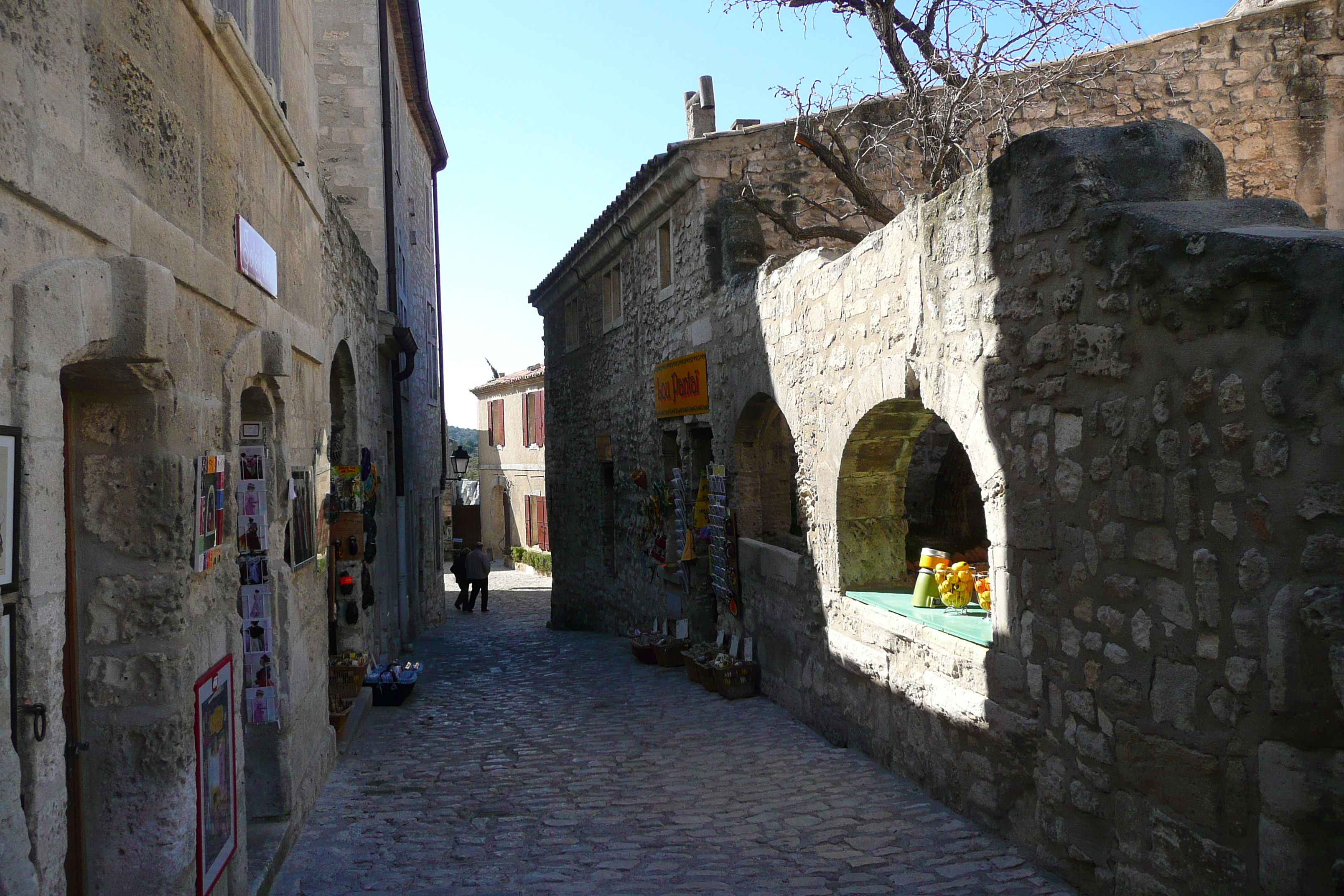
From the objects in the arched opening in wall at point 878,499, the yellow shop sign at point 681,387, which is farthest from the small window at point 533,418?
the arched opening in wall at point 878,499

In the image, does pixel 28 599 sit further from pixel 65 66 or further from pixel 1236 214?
pixel 1236 214

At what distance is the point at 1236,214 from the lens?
348 cm

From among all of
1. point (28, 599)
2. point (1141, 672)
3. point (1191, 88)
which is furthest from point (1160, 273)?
point (1191, 88)

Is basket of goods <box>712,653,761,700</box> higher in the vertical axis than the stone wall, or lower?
lower

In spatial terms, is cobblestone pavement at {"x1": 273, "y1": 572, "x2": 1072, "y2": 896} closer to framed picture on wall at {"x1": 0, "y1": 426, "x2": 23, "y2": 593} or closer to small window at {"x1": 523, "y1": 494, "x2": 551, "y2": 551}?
framed picture on wall at {"x1": 0, "y1": 426, "x2": 23, "y2": 593}

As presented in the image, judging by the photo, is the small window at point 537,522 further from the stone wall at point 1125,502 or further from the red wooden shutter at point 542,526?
the stone wall at point 1125,502

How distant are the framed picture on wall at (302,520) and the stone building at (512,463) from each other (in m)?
19.3

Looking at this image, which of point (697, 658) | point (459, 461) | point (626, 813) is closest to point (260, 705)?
point (626, 813)

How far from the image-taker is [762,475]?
8.42 metres

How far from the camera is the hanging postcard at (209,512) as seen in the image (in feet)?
10.3

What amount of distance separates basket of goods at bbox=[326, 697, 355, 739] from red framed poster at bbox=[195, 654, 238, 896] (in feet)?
8.12

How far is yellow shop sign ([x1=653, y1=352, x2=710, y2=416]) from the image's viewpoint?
917 centimetres

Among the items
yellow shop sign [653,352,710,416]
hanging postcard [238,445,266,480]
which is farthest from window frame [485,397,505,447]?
hanging postcard [238,445,266,480]

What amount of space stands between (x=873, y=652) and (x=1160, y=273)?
300cm
